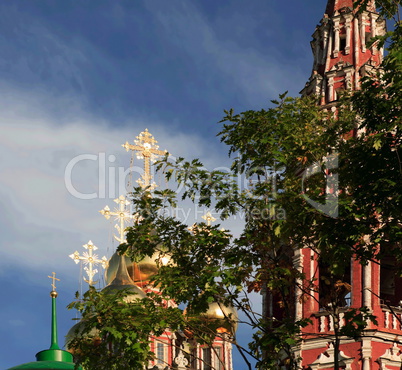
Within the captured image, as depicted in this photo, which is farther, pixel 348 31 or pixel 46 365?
pixel 46 365

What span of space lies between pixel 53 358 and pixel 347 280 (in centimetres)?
1661

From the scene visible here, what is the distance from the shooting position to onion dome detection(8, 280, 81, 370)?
41062 mm

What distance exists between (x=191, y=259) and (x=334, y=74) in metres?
13.5

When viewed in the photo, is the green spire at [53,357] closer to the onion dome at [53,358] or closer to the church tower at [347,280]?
the onion dome at [53,358]

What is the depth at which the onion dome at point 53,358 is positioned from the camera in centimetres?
4106

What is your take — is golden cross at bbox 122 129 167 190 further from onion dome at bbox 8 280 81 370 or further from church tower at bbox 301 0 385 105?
church tower at bbox 301 0 385 105

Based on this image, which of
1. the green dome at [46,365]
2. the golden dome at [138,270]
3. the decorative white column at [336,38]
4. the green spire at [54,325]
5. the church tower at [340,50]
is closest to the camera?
the church tower at [340,50]

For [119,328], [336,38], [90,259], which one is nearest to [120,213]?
[90,259]

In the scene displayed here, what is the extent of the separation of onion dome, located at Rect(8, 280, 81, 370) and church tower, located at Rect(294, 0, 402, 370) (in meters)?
13.4

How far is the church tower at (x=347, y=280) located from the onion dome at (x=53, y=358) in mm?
13429

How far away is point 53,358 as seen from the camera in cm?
4322

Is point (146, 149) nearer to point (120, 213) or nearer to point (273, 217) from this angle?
point (120, 213)

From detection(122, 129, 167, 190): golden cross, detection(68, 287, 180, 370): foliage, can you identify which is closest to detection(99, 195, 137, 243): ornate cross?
detection(122, 129, 167, 190): golden cross

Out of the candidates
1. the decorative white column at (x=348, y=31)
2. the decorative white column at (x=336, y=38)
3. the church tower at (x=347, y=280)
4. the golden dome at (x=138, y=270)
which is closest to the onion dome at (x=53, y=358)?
the golden dome at (x=138, y=270)
